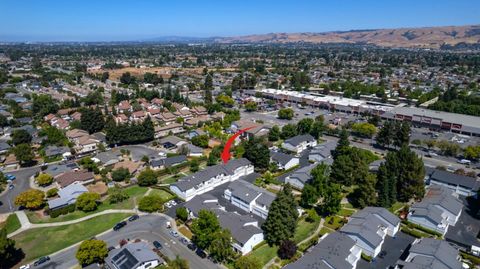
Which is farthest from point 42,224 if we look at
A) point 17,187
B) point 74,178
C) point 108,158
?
point 108,158

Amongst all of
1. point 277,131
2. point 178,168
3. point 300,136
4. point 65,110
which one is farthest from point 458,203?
point 65,110

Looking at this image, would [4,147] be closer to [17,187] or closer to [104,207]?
[17,187]

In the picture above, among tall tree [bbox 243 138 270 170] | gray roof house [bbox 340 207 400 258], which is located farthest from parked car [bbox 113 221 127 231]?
gray roof house [bbox 340 207 400 258]

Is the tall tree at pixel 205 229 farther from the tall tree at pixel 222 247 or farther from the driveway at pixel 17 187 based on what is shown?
the driveway at pixel 17 187

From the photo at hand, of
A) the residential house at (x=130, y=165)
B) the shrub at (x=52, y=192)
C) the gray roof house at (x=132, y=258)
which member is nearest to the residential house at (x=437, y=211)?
the gray roof house at (x=132, y=258)

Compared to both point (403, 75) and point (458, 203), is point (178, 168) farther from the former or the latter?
point (403, 75)

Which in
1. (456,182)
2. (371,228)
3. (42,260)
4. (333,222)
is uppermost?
(371,228)
